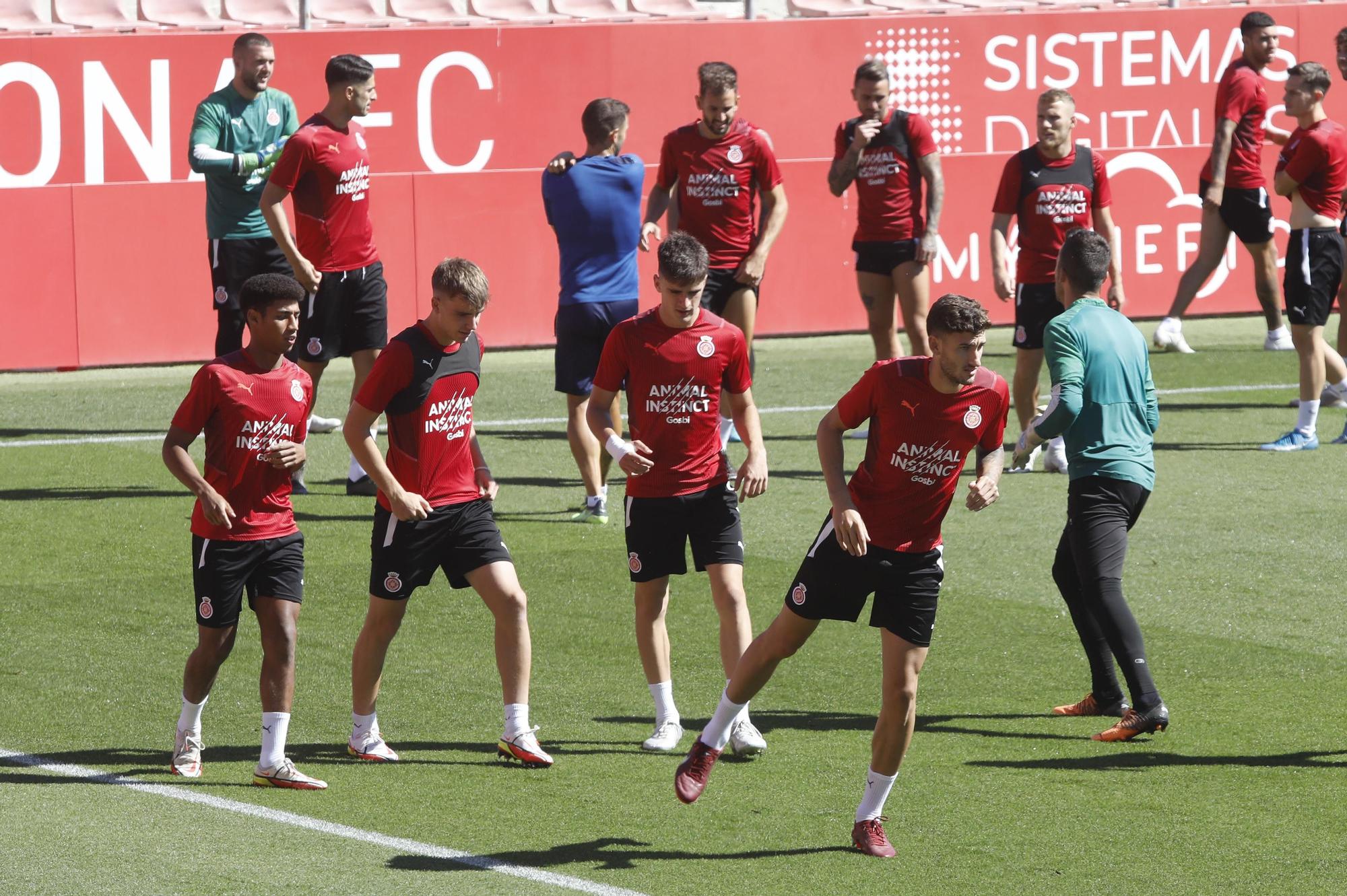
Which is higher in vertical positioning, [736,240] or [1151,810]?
[736,240]

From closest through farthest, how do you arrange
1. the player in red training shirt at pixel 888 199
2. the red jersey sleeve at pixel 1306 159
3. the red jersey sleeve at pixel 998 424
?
the red jersey sleeve at pixel 998 424
the player in red training shirt at pixel 888 199
the red jersey sleeve at pixel 1306 159

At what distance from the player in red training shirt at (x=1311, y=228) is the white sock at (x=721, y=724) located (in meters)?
8.09

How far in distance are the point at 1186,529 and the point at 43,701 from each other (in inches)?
249

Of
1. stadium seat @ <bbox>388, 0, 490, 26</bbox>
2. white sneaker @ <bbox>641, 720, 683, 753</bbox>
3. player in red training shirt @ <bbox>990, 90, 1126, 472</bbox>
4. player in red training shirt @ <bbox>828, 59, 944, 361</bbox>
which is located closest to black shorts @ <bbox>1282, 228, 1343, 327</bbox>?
player in red training shirt @ <bbox>990, 90, 1126, 472</bbox>

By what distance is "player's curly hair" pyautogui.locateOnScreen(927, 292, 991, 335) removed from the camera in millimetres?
6164

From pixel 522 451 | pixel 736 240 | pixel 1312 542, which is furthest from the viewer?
pixel 522 451

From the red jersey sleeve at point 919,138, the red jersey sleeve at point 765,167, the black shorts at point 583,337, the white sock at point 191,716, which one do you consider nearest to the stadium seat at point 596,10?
the red jersey sleeve at point 919,138

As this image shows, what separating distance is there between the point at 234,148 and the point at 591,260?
2.91m

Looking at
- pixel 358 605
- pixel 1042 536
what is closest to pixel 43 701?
pixel 358 605

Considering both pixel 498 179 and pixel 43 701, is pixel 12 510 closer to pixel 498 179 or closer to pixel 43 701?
pixel 43 701

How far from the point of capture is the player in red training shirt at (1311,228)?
44.7 ft

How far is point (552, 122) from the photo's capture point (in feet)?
65.5

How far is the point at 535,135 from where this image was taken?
19.9 metres

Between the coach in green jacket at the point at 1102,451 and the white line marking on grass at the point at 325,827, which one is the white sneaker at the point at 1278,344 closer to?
the coach in green jacket at the point at 1102,451
